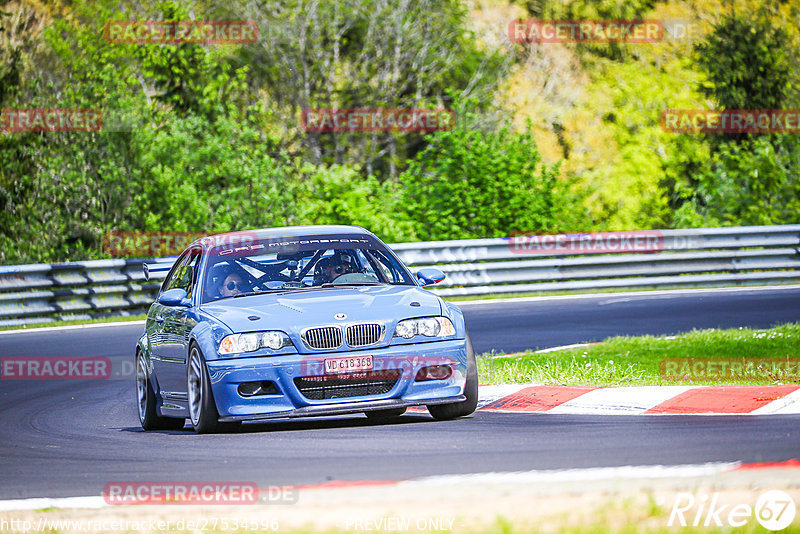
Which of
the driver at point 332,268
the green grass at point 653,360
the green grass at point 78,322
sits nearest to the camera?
the driver at point 332,268

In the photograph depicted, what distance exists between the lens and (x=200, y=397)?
908 centimetres

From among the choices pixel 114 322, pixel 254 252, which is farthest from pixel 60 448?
pixel 114 322

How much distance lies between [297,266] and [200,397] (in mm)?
1501

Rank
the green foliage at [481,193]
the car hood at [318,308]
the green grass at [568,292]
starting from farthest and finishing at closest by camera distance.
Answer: the green foliage at [481,193], the green grass at [568,292], the car hood at [318,308]

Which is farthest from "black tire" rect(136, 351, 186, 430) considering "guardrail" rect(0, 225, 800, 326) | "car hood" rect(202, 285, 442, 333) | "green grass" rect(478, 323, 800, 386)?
"guardrail" rect(0, 225, 800, 326)

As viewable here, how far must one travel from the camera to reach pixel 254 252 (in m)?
10.2

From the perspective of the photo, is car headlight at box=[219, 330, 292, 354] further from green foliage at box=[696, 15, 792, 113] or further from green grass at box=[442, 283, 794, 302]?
green foliage at box=[696, 15, 792, 113]

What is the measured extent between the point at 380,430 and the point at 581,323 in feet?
31.5

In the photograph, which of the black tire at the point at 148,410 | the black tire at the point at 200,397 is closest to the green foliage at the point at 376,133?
the black tire at the point at 148,410

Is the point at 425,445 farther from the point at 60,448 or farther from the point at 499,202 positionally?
the point at 499,202

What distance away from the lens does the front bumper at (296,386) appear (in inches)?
344

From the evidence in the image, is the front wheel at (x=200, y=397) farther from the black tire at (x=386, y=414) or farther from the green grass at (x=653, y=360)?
the green grass at (x=653, y=360)

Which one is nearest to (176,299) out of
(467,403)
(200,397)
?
(200,397)

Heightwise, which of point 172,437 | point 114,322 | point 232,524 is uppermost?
point 232,524
